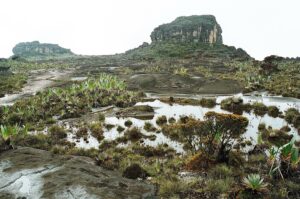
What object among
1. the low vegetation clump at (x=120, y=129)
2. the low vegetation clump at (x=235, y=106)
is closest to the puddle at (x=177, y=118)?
the low vegetation clump at (x=120, y=129)

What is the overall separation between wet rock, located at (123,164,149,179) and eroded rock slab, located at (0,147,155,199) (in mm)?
410

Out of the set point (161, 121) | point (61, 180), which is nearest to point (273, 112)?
point (161, 121)

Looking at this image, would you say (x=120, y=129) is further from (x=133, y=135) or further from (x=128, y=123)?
(x=133, y=135)

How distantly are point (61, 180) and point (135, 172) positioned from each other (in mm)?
3601

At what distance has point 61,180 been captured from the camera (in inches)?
568

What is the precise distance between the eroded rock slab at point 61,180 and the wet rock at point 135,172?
410 mm

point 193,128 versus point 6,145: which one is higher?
point 193,128

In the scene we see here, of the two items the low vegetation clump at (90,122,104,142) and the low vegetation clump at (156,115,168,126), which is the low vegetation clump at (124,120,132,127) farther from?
the low vegetation clump at (156,115,168,126)

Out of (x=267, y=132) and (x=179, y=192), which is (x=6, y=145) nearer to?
(x=179, y=192)

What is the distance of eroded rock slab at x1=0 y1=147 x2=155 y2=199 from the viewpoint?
43.4 feet

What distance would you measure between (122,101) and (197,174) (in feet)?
91.6

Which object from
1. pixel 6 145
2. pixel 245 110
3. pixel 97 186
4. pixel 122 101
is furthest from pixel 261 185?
pixel 122 101

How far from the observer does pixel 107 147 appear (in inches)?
923

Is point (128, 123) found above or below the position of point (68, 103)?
below
